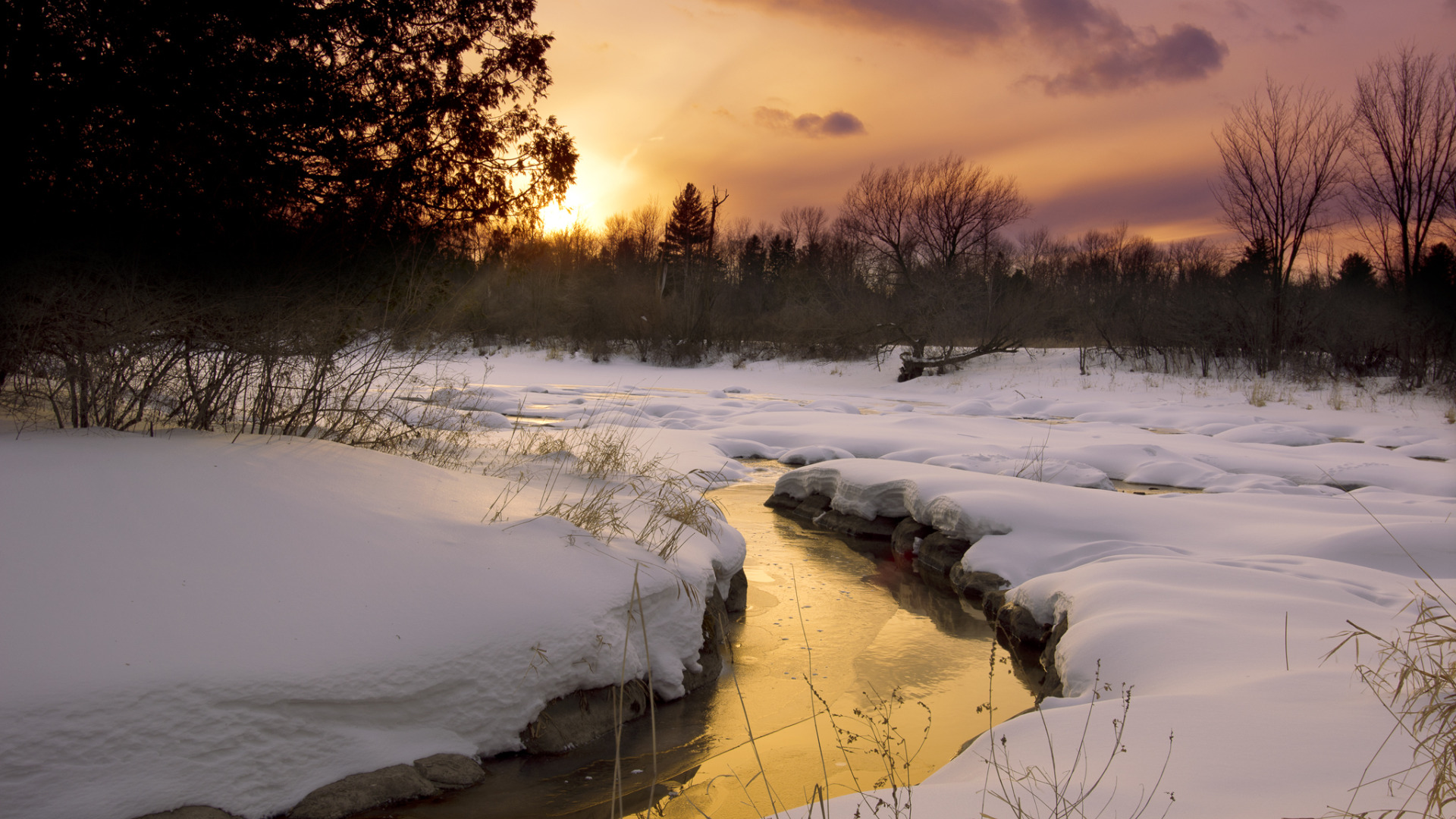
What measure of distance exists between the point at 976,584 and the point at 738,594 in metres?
1.79

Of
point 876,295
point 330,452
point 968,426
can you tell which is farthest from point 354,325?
point 876,295

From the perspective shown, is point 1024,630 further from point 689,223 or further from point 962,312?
point 689,223

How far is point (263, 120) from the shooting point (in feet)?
16.4

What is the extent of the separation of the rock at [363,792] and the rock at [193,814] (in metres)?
0.21

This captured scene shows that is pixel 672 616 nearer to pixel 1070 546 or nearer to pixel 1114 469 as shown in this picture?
pixel 1070 546

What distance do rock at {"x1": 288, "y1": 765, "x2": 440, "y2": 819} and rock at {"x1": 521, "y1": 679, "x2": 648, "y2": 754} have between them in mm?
493

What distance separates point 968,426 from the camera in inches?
491

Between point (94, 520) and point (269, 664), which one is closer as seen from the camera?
point (269, 664)

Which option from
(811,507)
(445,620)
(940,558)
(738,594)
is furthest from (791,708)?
(811,507)

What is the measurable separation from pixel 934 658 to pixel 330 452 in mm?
3803

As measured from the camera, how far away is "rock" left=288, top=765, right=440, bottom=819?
2590mm

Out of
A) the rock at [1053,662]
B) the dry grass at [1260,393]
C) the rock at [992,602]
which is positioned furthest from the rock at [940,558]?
the dry grass at [1260,393]

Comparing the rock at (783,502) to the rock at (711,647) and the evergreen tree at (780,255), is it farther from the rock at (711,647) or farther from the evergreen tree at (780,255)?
the evergreen tree at (780,255)

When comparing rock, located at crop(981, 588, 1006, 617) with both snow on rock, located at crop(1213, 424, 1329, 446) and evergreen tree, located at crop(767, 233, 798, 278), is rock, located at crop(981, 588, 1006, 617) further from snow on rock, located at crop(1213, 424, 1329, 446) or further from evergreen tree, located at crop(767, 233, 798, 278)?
evergreen tree, located at crop(767, 233, 798, 278)
